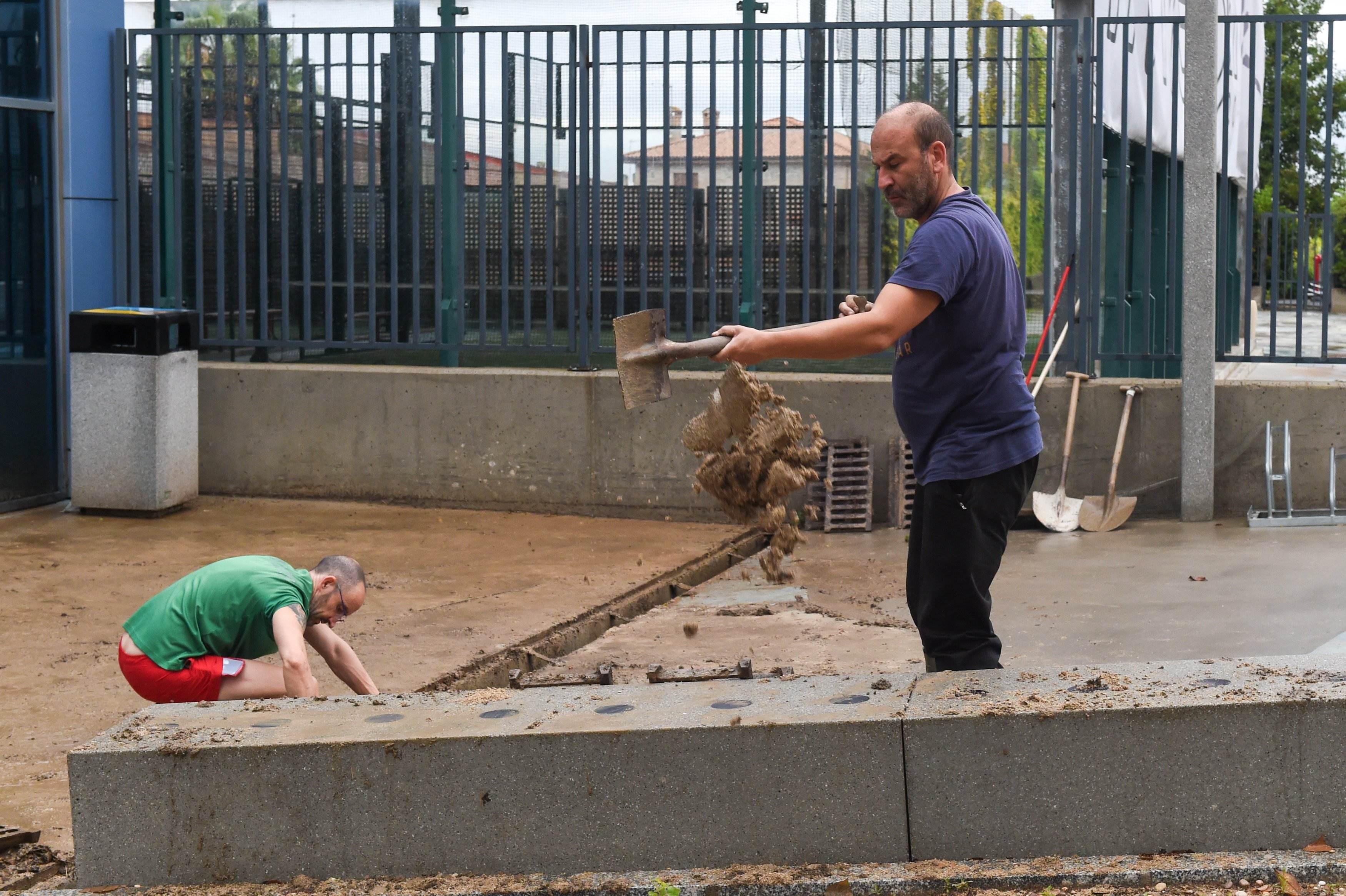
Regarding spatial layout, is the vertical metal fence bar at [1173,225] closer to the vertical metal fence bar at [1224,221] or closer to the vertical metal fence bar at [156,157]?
the vertical metal fence bar at [1224,221]

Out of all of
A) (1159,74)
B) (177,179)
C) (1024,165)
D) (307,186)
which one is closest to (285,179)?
(307,186)

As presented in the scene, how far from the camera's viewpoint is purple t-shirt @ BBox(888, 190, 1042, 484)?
399 centimetres

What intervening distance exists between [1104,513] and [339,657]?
5.22 m

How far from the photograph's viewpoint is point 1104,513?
8.85 m

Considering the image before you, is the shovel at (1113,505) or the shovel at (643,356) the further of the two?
the shovel at (1113,505)

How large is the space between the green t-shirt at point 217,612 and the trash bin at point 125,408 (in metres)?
4.62

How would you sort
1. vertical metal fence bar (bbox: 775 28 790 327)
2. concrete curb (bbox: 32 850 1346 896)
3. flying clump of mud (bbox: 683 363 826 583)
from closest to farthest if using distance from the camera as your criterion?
concrete curb (bbox: 32 850 1346 896), flying clump of mud (bbox: 683 363 826 583), vertical metal fence bar (bbox: 775 28 790 327)

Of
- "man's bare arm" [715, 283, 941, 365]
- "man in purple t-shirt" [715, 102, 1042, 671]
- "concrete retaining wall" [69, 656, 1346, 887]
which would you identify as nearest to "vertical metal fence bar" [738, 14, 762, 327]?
"man in purple t-shirt" [715, 102, 1042, 671]

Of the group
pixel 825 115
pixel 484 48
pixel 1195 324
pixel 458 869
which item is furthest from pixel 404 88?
pixel 458 869

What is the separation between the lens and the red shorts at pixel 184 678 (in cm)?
475

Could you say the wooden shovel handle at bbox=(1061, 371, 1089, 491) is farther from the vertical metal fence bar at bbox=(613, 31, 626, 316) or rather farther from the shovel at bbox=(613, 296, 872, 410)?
the shovel at bbox=(613, 296, 872, 410)

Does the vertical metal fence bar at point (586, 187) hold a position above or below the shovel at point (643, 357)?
above

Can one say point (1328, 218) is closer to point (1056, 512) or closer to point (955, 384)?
point (1056, 512)

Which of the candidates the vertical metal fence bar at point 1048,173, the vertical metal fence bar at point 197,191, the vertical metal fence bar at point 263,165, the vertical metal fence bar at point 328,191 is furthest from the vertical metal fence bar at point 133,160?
the vertical metal fence bar at point 1048,173
